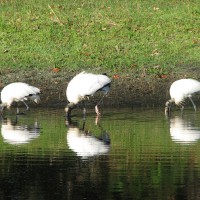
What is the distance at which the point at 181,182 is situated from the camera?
40.9ft

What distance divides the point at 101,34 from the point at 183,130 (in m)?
8.87

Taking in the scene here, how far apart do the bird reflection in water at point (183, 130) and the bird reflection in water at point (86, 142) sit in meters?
1.08

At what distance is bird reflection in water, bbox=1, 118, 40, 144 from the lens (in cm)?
1644

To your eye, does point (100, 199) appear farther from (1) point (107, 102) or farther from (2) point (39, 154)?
(1) point (107, 102)

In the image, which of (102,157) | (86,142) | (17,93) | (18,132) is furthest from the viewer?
(17,93)

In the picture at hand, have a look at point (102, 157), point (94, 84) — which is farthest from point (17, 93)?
point (102, 157)

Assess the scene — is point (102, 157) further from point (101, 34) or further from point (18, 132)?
point (101, 34)

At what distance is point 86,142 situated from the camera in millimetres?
15945

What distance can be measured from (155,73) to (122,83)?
2.88 ft

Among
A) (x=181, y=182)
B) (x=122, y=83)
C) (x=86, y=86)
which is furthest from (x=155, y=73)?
(x=181, y=182)

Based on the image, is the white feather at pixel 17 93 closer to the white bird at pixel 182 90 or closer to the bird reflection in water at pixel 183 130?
the white bird at pixel 182 90

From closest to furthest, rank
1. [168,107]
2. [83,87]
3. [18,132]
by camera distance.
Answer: [18,132], [83,87], [168,107]

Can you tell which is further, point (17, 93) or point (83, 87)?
point (17, 93)

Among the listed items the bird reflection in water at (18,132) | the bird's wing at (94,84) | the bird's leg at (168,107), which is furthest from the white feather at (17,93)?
the bird's leg at (168,107)
